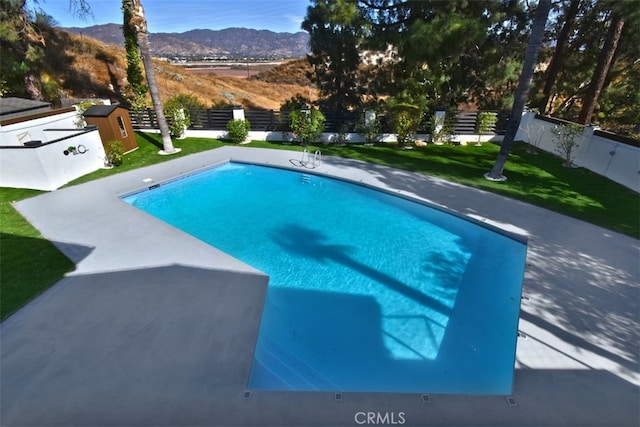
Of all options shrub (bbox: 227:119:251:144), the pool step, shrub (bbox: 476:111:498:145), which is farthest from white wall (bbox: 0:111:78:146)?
shrub (bbox: 476:111:498:145)

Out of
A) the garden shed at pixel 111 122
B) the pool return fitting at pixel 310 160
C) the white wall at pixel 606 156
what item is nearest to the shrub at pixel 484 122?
the white wall at pixel 606 156

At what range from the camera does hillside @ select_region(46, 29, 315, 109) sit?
25.1 metres

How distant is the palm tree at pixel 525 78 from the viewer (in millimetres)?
9016

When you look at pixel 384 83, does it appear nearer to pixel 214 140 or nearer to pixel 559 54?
pixel 559 54

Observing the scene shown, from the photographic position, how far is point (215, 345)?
448 cm

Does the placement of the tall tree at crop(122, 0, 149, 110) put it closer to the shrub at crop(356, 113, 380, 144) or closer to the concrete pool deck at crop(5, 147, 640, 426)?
the shrub at crop(356, 113, 380, 144)

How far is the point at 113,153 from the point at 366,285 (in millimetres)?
11550

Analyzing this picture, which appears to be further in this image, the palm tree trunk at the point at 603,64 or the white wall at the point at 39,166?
the palm tree trunk at the point at 603,64

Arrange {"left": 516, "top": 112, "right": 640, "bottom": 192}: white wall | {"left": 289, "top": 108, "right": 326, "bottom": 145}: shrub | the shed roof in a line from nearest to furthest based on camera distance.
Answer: {"left": 516, "top": 112, "right": 640, "bottom": 192}: white wall
the shed roof
{"left": 289, "top": 108, "right": 326, "bottom": 145}: shrub

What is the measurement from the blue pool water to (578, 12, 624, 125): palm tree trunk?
1127cm

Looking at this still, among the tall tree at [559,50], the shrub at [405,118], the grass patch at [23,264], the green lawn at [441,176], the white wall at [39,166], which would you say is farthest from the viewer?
the shrub at [405,118]

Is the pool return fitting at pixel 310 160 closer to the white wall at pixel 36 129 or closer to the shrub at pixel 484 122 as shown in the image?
the shrub at pixel 484 122

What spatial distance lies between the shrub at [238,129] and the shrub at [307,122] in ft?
8.51

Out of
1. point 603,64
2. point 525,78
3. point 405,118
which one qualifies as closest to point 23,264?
point 525,78
